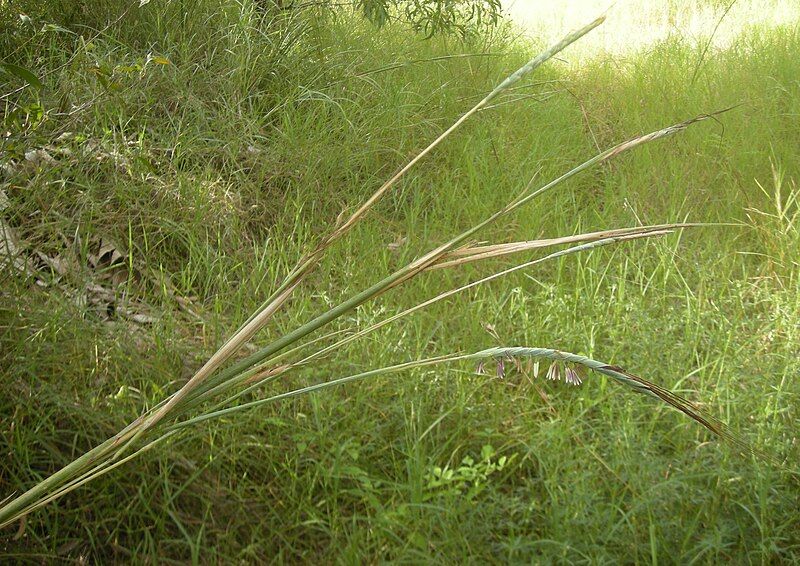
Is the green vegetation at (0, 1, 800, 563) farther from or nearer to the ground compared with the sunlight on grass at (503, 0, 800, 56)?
nearer to the ground

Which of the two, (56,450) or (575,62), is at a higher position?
(575,62)

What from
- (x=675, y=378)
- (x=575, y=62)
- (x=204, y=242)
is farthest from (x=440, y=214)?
(x=575, y=62)

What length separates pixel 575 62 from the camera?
16.2ft

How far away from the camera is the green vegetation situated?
5.89 ft

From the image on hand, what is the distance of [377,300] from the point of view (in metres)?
2.59

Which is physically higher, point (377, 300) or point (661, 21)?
point (661, 21)

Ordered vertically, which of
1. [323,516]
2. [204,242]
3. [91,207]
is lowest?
[323,516]

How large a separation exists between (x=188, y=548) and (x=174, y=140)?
5.87 feet

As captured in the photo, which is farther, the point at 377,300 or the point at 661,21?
the point at 661,21

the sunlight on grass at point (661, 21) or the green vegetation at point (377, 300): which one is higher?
the sunlight on grass at point (661, 21)

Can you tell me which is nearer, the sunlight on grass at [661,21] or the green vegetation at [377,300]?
the green vegetation at [377,300]

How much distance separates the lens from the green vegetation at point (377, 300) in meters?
1.79

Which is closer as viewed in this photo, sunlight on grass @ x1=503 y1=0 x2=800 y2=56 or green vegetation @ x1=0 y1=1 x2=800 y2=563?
green vegetation @ x1=0 y1=1 x2=800 y2=563

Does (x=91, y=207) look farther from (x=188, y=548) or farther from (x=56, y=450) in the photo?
(x=188, y=548)
